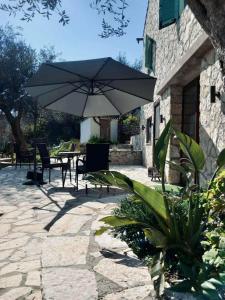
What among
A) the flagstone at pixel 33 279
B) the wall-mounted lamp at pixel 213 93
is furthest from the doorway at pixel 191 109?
the flagstone at pixel 33 279

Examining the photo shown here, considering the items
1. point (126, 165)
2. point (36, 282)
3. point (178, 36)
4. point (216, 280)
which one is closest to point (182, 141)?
point (216, 280)

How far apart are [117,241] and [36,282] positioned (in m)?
0.90

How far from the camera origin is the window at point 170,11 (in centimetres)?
Answer: 756

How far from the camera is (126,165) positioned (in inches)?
581

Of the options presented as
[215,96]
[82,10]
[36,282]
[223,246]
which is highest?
[82,10]

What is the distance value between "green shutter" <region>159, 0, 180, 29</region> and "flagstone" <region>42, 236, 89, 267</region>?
592 centimetres

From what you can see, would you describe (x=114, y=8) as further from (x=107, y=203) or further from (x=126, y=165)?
(x=126, y=165)

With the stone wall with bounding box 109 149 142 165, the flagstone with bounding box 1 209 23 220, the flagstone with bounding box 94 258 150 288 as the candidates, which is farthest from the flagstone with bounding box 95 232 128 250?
the stone wall with bounding box 109 149 142 165

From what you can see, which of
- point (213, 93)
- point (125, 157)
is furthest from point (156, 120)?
point (213, 93)

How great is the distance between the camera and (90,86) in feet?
24.2

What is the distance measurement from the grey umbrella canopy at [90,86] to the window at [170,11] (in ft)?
6.40

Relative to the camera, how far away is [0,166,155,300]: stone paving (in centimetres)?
247

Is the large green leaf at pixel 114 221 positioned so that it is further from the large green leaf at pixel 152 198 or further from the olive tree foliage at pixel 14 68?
the olive tree foliage at pixel 14 68

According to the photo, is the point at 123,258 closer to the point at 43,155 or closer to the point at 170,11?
the point at 43,155
